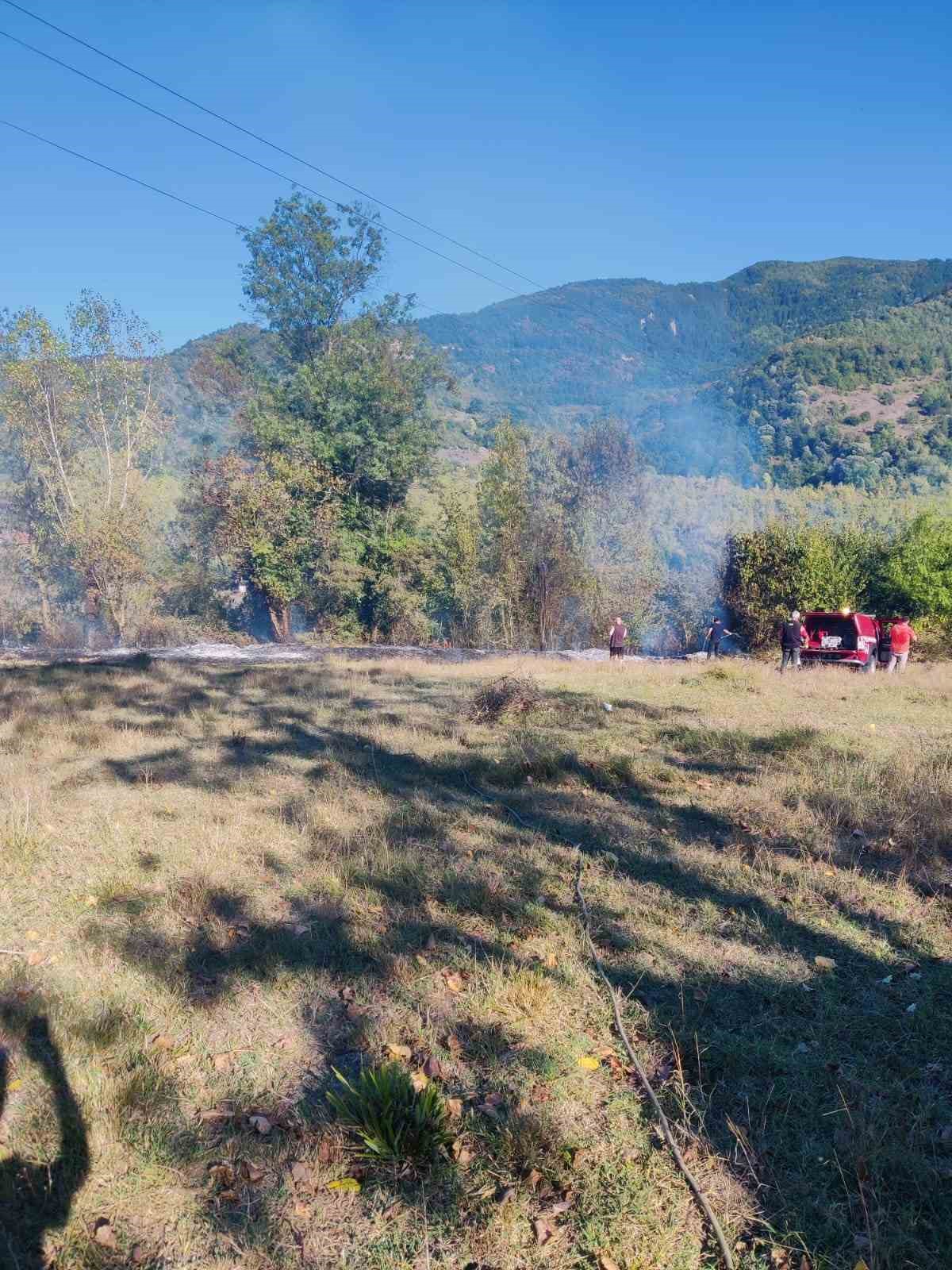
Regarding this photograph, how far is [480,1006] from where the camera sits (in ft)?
12.1

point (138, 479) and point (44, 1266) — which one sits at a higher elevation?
point (138, 479)

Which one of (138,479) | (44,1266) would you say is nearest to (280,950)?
(44,1266)

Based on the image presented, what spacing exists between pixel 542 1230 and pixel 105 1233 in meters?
1.46

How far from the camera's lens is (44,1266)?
7.74 feet

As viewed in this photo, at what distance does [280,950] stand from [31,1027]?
48.2 inches

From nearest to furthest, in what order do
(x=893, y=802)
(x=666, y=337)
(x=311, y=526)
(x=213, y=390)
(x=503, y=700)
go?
(x=893, y=802)
(x=503, y=700)
(x=311, y=526)
(x=213, y=390)
(x=666, y=337)

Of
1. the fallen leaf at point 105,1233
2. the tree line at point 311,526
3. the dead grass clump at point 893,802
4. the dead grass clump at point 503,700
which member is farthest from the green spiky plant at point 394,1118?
the tree line at point 311,526

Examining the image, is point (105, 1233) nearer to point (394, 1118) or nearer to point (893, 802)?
point (394, 1118)

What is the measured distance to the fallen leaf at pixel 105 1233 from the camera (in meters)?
2.43

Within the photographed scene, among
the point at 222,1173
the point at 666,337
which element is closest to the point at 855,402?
the point at 222,1173

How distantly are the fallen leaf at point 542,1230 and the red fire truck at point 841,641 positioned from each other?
55.4ft

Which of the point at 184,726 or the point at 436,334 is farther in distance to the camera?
the point at 436,334

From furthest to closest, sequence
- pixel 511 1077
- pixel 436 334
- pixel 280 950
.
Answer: pixel 436 334, pixel 280 950, pixel 511 1077

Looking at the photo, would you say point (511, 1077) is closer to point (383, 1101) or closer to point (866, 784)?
point (383, 1101)
